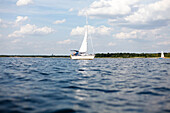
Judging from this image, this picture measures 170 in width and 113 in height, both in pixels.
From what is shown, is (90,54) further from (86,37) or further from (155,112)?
(155,112)

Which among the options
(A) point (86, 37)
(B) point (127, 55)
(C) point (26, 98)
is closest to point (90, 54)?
(A) point (86, 37)

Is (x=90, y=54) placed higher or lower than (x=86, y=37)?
lower

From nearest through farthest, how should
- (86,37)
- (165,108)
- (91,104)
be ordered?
(165,108)
(91,104)
(86,37)

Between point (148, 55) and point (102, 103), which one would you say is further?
point (148, 55)

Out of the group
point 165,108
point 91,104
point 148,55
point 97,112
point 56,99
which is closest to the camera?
point 97,112

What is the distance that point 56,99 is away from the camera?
8.93m

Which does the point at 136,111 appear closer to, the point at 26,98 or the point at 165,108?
the point at 165,108

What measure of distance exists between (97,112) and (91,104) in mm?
1202

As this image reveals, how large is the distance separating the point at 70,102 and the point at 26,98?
8.58 ft

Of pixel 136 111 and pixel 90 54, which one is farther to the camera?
pixel 90 54

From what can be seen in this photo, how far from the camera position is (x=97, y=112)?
22.7 ft

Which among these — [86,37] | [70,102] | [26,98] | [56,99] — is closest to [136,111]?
[70,102]

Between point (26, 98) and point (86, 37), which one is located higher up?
point (86, 37)

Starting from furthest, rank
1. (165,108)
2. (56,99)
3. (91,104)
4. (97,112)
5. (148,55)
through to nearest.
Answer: (148,55) → (56,99) → (91,104) → (165,108) → (97,112)
